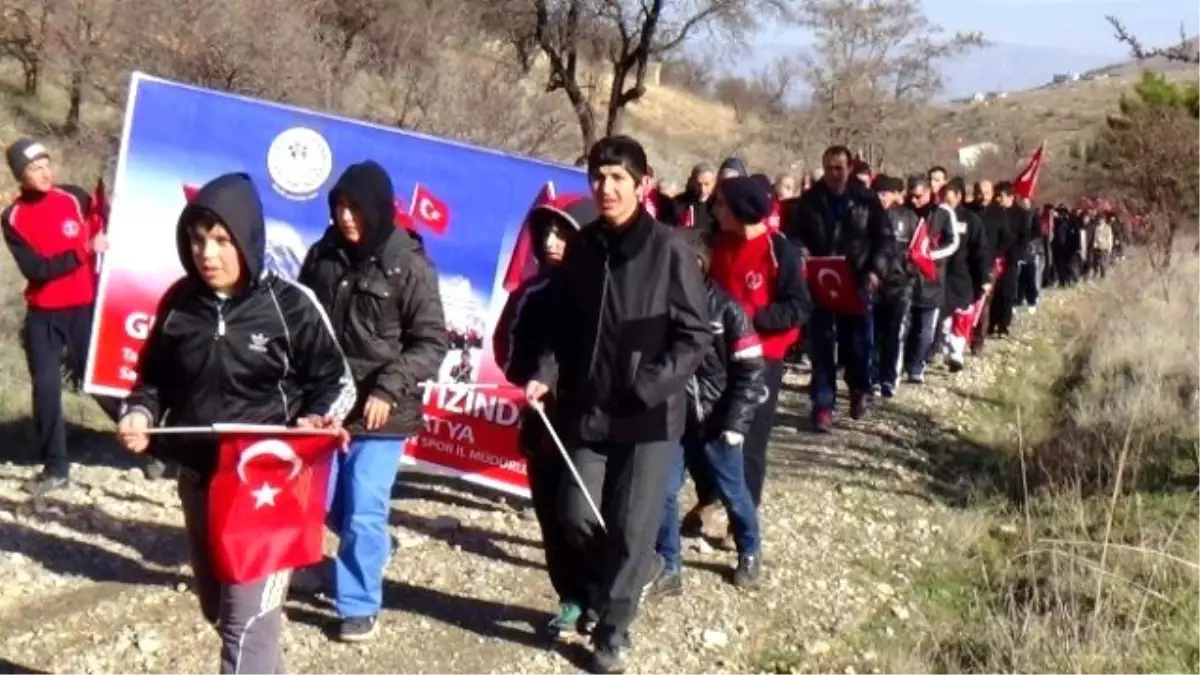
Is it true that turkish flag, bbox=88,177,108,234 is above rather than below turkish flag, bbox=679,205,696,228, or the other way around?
below

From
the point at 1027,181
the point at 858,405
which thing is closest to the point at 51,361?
the point at 858,405

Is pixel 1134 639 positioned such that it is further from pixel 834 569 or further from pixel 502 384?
pixel 502 384

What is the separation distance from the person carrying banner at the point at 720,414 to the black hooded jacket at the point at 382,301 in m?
1.08

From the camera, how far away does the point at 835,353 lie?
11.3 metres

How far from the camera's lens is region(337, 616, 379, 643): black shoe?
611cm

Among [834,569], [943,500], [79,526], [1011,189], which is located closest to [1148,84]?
[1011,189]

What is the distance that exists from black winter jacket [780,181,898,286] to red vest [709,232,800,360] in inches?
149

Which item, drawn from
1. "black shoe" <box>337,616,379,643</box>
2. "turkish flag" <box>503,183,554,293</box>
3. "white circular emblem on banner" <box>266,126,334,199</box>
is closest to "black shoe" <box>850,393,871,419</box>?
"turkish flag" <box>503,183,554,293</box>

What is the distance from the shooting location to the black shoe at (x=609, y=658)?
19.2 feet

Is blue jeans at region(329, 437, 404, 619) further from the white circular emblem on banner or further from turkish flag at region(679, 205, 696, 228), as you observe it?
turkish flag at region(679, 205, 696, 228)

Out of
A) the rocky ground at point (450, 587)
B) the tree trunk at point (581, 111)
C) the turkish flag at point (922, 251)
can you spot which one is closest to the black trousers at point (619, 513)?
the rocky ground at point (450, 587)

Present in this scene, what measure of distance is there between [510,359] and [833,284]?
567 cm

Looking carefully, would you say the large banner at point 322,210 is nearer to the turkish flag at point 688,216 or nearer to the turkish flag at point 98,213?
the turkish flag at point 98,213

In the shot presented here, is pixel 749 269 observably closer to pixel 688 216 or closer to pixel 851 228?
pixel 688 216
